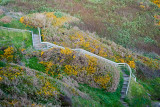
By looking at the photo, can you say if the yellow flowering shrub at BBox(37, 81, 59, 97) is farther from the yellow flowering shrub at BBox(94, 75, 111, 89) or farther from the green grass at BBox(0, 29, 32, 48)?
the green grass at BBox(0, 29, 32, 48)

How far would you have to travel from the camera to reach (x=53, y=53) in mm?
12383

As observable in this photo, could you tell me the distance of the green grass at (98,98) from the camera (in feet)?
28.2

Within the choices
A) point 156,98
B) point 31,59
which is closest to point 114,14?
point 156,98

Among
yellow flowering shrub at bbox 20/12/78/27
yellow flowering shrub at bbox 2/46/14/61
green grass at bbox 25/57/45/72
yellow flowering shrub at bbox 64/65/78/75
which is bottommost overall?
yellow flowering shrub at bbox 64/65/78/75

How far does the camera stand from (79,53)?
12.8 meters

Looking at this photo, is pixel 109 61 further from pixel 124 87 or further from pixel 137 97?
pixel 137 97

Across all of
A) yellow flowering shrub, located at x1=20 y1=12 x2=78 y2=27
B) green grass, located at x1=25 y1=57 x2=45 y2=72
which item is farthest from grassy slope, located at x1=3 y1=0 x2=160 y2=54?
green grass, located at x1=25 y1=57 x2=45 y2=72

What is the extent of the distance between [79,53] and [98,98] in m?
4.14

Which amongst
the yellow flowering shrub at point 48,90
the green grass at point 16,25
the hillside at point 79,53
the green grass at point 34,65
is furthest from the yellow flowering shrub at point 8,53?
the green grass at point 16,25

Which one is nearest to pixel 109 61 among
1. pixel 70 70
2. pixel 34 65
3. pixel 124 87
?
pixel 124 87

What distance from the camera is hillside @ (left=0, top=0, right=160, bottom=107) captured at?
26.3 feet

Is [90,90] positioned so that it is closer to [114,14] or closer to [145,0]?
[114,14]

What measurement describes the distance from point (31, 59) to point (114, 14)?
57.3 feet

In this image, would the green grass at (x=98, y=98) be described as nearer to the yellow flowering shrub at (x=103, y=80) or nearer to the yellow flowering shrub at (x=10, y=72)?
the yellow flowering shrub at (x=103, y=80)
